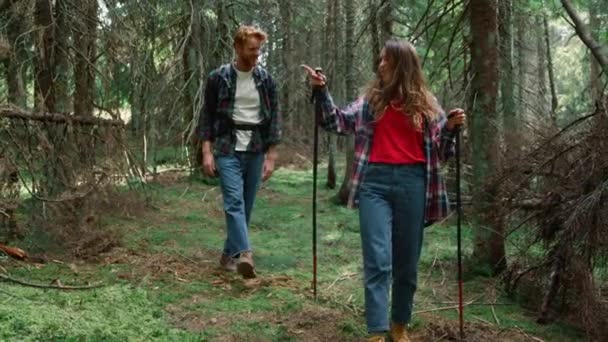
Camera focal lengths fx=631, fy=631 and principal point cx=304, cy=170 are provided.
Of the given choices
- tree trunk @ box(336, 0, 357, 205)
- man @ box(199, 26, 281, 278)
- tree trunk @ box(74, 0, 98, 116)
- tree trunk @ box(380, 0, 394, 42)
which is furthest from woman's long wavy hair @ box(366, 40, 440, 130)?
tree trunk @ box(380, 0, 394, 42)

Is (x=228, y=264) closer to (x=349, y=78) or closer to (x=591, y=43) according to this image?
(x=591, y=43)

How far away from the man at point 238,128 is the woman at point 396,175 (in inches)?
69.2

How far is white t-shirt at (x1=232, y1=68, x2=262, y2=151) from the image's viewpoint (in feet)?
19.1

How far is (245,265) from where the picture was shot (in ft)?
18.3

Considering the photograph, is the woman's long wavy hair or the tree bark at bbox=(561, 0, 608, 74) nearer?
the woman's long wavy hair

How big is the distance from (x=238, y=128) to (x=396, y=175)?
7.13 feet

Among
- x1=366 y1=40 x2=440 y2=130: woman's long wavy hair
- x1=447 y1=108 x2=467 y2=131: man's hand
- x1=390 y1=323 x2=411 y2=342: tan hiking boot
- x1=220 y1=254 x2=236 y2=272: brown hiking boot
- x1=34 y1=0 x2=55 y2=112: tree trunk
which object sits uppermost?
x1=34 y1=0 x2=55 y2=112: tree trunk

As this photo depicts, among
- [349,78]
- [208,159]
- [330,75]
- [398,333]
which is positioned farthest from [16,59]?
[330,75]

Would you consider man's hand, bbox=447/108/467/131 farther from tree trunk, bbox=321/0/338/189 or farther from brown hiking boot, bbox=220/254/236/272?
tree trunk, bbox=321/0/338/189

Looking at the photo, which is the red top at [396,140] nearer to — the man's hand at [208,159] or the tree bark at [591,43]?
the man's hand at [208,159]

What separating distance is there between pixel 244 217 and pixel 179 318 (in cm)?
150

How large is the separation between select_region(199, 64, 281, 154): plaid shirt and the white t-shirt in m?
0.03

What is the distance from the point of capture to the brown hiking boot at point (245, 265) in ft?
18.3

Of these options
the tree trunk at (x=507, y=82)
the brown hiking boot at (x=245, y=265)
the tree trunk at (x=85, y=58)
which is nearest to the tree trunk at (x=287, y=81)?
the tree trunk at (x=507, y=82)
